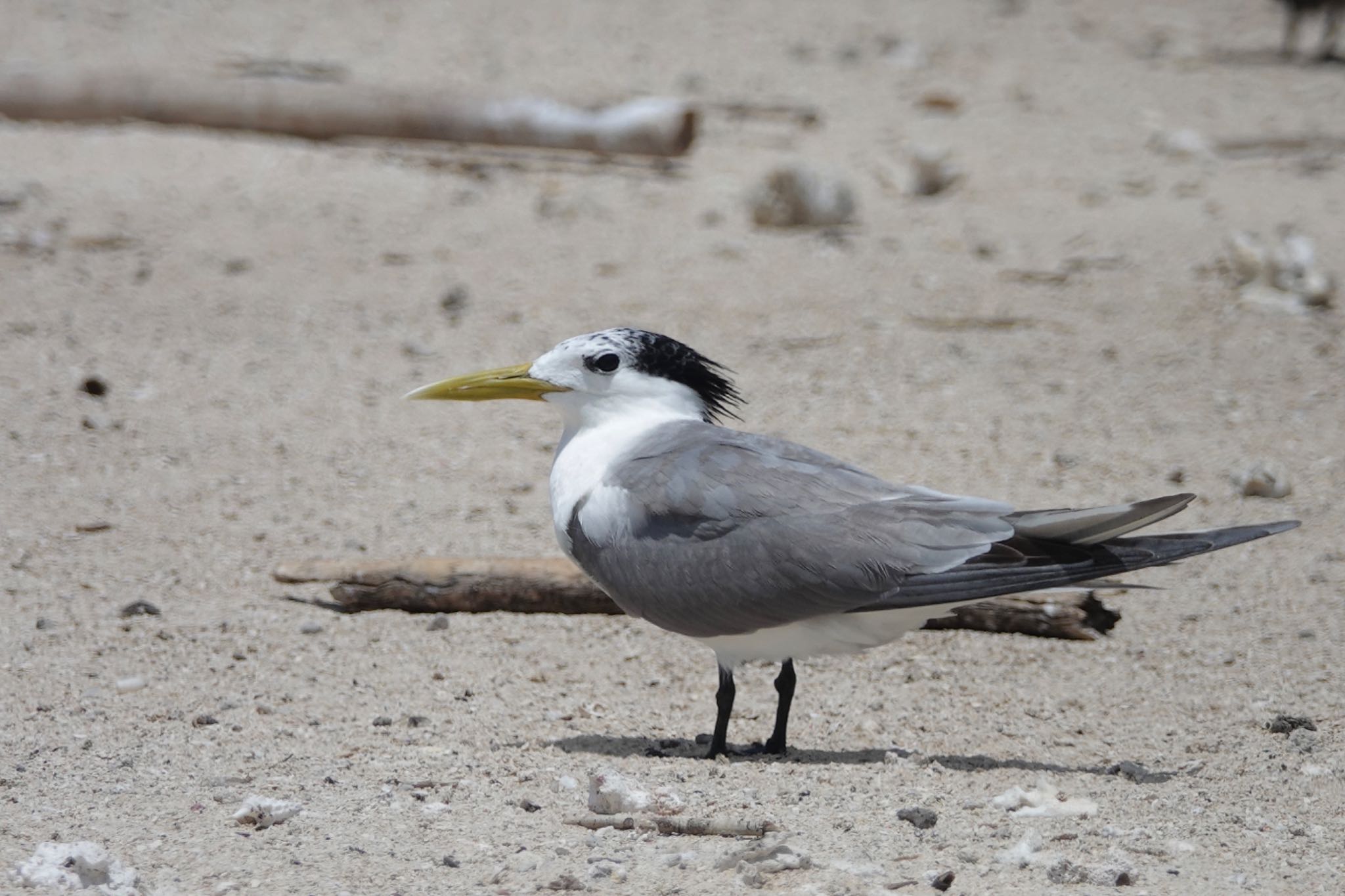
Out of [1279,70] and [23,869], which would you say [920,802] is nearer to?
[23,869]

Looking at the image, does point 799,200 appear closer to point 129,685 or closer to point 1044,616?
point 1044,616

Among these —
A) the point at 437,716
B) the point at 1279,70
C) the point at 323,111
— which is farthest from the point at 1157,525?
the point at 1279,70

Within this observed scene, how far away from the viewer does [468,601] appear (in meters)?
5.25

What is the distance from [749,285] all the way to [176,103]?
423 centimetres

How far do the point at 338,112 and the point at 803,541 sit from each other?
7011 millimetres

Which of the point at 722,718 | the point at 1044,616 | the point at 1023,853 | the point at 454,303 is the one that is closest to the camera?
the point at 1023,853

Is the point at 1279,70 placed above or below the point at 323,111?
above

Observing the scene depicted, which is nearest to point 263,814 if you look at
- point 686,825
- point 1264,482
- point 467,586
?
point 686,825

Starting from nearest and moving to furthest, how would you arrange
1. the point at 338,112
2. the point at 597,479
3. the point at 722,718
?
1. the point at 722,718
2. the point at 597,479
3. the point at 338,112

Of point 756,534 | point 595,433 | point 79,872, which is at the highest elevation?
point 595,433

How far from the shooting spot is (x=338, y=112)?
33.7ft

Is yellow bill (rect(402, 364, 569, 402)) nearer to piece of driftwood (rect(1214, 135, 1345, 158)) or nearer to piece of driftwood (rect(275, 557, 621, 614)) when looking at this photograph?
piece of driftwood (rect(275, 557, 621, 614))

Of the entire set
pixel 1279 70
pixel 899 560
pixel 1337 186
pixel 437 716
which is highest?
pixel 1279 70

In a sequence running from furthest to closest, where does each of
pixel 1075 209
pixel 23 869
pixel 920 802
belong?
1. pixel 1075 209
2. pixel 920 802
3. pixel 23 869
